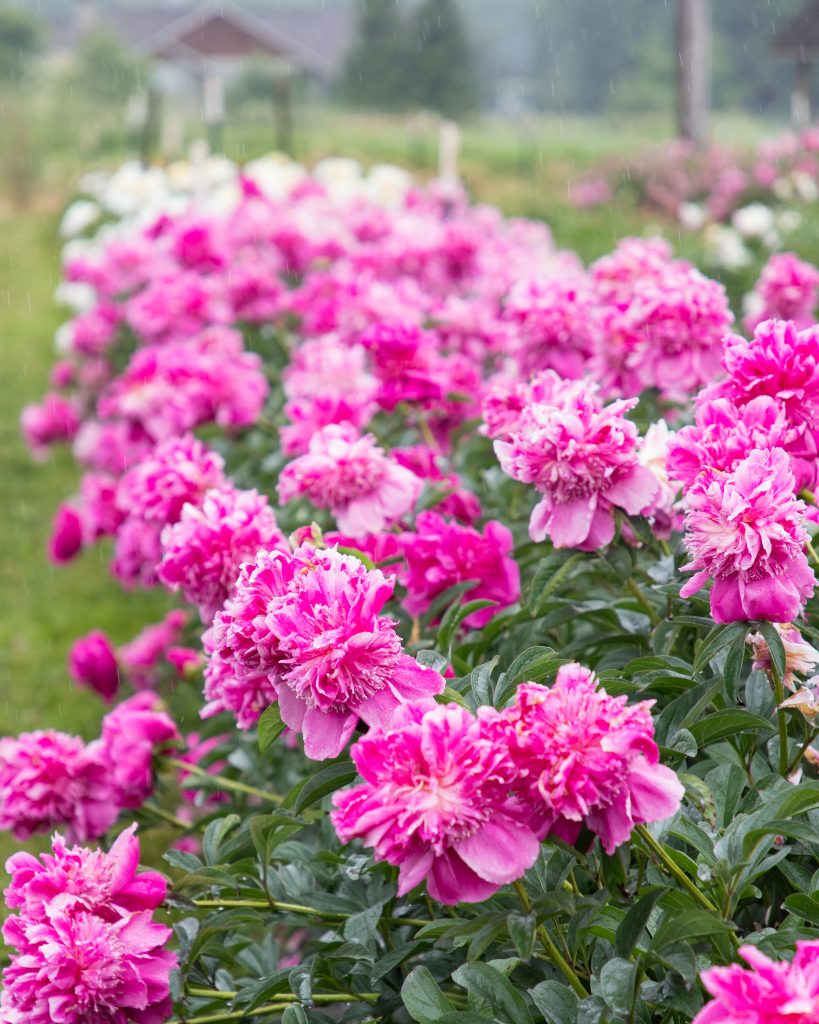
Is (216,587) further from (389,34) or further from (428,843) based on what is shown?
(389,34)

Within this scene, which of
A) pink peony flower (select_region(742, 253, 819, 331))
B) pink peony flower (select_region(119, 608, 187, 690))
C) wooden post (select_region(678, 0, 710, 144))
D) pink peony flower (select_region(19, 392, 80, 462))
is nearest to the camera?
pink peony flower (select_region(742, 253, 819, 331))

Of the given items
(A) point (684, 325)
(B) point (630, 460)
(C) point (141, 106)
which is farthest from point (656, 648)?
(C) point (141, 106)

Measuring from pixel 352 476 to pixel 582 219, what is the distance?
9.21 meters

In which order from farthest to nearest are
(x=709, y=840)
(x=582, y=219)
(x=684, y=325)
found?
(x=582, y=219) → (x=684, y=325) → (x=709, y=840)

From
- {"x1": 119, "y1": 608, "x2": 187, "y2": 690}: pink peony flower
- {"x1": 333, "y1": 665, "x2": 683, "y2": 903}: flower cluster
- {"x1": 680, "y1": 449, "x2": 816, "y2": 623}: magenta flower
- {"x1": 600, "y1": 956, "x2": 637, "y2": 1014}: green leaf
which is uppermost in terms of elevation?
{"x1": 680, "y1": 449, "x2": 816, "y2": 623}: magenta flower

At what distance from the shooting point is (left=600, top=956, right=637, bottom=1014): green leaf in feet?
3.33

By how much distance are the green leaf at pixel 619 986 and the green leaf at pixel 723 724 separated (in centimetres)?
23

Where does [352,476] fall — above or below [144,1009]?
above

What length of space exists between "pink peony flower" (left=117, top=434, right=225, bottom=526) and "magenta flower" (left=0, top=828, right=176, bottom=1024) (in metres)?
0.62

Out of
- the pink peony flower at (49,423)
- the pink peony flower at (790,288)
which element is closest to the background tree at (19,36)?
the pink peony flower at (49,423)

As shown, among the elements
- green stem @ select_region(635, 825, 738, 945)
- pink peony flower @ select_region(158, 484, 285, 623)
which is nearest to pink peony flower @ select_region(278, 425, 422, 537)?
pink peony flower @ select_region(158, 484, 285, 623)

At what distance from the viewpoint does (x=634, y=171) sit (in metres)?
11.8

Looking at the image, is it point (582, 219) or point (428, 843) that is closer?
point (428, 843)

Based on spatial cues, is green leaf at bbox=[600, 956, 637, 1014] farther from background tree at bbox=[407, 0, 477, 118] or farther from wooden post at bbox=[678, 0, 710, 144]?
background tree at bbox=[407, 0, 477, 118]
